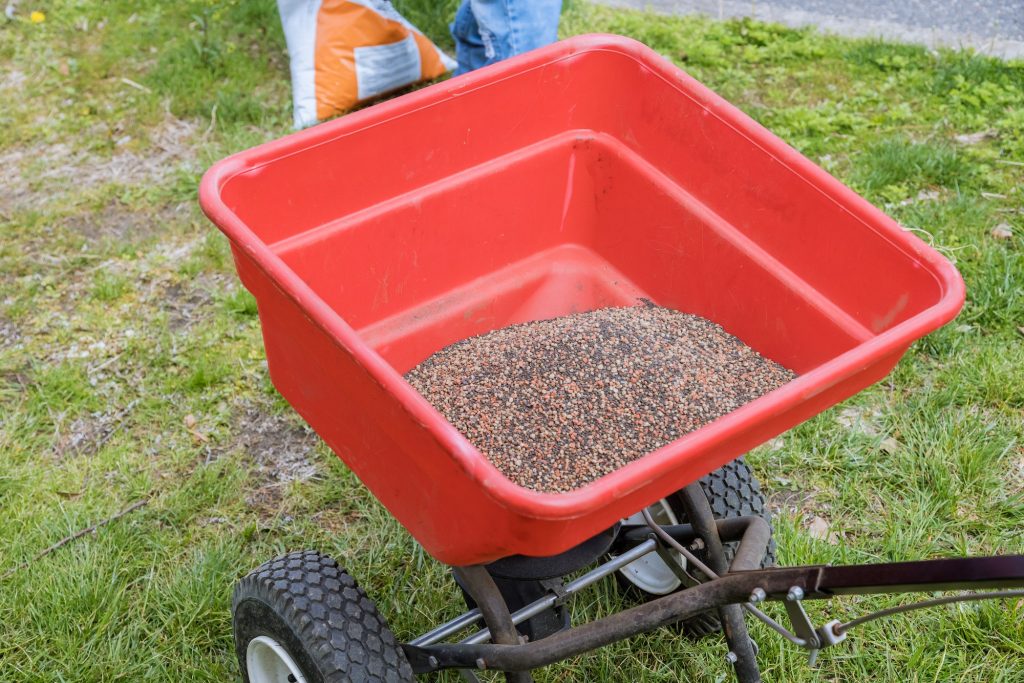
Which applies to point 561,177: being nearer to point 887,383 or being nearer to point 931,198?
point 887,383

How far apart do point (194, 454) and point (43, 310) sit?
2.47 ft

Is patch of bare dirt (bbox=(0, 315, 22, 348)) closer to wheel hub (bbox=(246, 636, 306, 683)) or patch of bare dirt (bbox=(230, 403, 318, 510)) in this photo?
patch of bare dirt (bbox=(230, 403, 318, 510))

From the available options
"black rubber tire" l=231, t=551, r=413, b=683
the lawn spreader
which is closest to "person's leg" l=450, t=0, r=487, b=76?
the lawn spreader

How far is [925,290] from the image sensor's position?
5.42 feet

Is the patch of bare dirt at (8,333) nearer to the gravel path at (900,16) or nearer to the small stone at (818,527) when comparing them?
the small stone at (818,527)

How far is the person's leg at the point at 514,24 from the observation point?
3.32 metres

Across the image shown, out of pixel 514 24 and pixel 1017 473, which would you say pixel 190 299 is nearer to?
pixel 514 24

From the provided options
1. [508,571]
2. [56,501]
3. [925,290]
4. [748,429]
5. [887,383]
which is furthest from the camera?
[887,383]

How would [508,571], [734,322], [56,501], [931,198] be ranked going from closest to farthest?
1. [508,571]
2. [734,322]
3. [56,501]
4. [931,198]

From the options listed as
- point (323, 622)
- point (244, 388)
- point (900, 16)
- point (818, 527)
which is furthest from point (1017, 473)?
point (900, 16)

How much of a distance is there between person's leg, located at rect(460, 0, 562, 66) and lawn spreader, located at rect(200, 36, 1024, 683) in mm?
1241

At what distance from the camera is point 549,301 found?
7.51ft

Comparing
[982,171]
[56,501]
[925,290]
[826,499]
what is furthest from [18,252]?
[982,171]

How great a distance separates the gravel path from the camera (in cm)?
403
